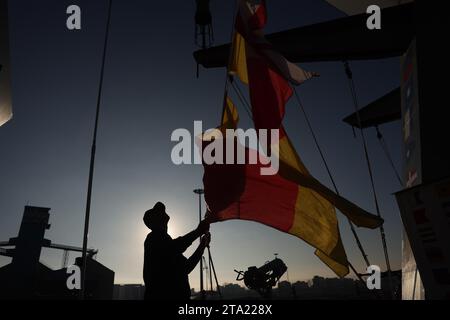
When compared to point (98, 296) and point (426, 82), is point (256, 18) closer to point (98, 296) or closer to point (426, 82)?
point (426, 82)

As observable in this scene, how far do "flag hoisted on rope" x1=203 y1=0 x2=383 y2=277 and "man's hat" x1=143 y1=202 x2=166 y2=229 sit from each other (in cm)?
104

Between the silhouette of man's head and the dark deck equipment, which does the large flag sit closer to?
the dark deck equipment

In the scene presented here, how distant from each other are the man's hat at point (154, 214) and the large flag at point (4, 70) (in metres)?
8.82

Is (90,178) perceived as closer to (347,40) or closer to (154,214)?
(154,214)

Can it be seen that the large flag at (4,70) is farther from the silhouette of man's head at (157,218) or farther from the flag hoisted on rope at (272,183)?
the silhouette of man's head at (157,218)

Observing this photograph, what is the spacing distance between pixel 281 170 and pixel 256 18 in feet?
8.61

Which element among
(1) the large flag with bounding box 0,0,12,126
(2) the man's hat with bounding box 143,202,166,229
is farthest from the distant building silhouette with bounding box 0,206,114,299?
(2) the man's hat with bounding box 143,202,166,229

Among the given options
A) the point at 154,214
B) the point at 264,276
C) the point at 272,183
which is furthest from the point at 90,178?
the point at 264,276

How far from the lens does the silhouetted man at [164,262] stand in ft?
8.86

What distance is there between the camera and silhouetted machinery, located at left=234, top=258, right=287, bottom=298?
22.5m

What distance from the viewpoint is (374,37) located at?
23.4 feet

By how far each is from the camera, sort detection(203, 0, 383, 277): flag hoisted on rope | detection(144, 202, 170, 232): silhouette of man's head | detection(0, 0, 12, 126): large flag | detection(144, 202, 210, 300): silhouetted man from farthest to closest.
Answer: detection(0, 0, 12, 126): large flag, detection(203, 0, 383, 277): flag hoisted on rope, detection(144, 202, 170, 232): silhouette of man's head, detection(144, 202, 210, 300): silhouetted man

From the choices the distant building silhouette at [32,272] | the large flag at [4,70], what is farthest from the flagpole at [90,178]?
the distant building silhouette at [32,272]
